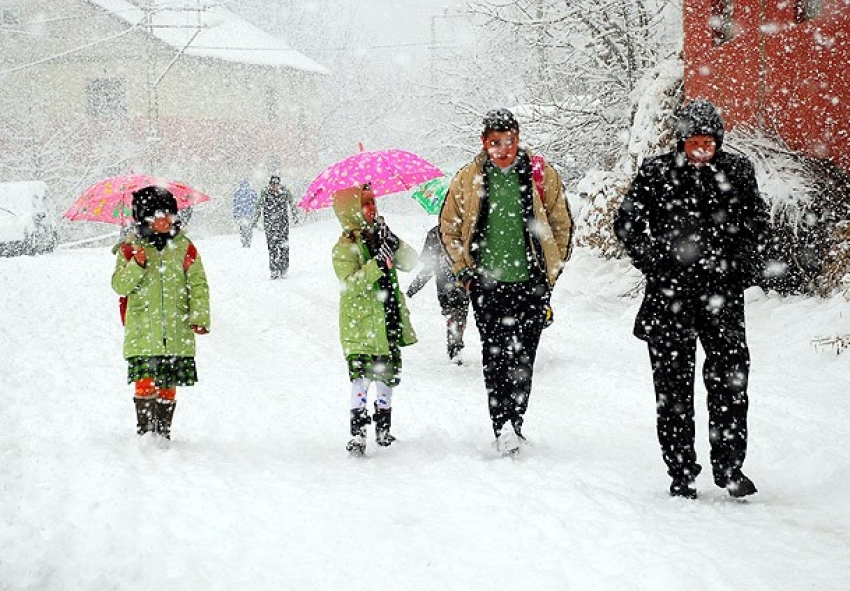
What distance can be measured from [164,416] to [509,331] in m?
2.36

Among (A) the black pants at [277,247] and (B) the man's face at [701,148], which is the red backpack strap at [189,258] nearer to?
(B) the man's face at [701,148]

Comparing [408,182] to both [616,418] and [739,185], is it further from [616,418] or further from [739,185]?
[739,185]

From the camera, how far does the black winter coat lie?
4.14 metres

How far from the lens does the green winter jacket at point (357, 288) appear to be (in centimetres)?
538

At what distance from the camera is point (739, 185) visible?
4.13m

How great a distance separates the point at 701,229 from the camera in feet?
13.7

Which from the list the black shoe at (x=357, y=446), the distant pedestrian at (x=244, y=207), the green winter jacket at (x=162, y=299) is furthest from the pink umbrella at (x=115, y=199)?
the distant pedestrian at (x=244, y=207)

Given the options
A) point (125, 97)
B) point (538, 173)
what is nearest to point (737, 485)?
point (538, 173)

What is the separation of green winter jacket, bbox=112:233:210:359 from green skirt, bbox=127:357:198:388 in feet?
0.15

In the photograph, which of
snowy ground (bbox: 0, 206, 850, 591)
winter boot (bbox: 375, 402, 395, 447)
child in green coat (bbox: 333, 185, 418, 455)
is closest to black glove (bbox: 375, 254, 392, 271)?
child in green coat (bbox: 333, 185, 418, 455)

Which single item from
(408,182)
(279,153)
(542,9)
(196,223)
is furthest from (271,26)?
(408,182)

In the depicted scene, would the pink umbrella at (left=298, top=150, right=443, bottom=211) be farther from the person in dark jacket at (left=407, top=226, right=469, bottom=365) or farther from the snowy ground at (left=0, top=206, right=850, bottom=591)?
the person in dark jacket at (left=407, top=226, right=469, bottom=365)

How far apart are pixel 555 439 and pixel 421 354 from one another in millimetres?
3955

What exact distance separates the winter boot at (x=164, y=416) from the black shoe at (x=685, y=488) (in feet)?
10.7
